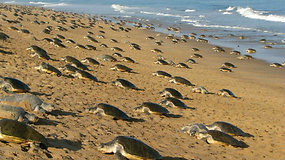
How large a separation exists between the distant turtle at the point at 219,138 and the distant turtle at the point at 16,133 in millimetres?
4544

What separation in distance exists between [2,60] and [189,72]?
10.3 metres

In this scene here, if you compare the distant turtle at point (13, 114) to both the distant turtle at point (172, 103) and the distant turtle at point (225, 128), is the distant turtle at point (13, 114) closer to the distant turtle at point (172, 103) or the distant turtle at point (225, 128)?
the distant turtle at point (225, 128)

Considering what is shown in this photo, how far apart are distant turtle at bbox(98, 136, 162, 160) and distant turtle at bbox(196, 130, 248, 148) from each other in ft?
8.18

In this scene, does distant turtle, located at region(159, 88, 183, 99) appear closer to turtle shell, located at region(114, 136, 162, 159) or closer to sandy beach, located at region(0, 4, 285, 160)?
sandy beach, located at region(0, 4, 285, 160)

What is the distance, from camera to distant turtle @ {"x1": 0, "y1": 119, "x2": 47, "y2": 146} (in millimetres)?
5008

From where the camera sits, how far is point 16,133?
5051 mm

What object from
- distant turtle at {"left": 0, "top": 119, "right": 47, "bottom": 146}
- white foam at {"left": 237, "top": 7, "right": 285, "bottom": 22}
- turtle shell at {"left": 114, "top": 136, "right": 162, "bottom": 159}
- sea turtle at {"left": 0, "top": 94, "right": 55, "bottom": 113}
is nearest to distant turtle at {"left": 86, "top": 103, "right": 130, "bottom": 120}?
sea turtle at {"left": 0, "top": 94, "right": 55, "bottom": 113}

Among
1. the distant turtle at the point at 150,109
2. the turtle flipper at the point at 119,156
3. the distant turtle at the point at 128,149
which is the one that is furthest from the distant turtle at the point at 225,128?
the turtle flipper at the point at 119,156

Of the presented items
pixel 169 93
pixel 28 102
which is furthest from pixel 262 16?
pixel 28 102

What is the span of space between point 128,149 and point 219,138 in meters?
3.20

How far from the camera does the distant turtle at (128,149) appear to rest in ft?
18.5

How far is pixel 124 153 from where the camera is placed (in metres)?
5.66

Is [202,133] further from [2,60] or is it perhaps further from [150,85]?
[2,60]

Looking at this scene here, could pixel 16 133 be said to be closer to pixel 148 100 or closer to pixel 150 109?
pixel 150 109
